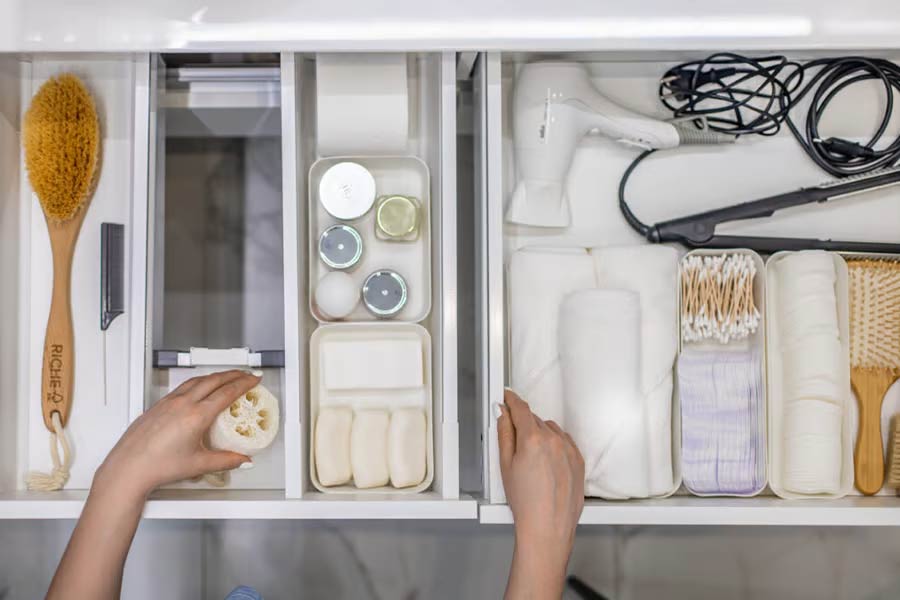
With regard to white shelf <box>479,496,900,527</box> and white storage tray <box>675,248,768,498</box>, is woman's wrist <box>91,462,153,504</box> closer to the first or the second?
white shelf <box>479,496,900,527</box>

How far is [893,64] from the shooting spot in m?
0.95

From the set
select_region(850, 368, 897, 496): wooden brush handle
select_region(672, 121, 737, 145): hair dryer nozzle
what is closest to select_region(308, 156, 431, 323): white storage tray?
select_region(672, 121, 737, 145): hair dryer nozzle

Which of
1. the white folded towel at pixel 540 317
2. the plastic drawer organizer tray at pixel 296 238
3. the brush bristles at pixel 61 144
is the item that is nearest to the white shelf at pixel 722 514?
the plastic drawer organizer tray at pixel 296 238

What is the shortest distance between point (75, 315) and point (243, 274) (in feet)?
0.76

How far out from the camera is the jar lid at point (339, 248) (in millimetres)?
931

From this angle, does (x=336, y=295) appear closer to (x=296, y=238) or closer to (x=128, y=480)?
(x=296, y=238)

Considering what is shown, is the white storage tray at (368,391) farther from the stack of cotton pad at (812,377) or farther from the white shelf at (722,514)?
the stack of cotton pad at (812,377)

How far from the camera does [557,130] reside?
0.91 meters

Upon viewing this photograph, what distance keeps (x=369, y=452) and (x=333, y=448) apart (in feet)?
0.14

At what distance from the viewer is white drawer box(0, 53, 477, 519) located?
0.86 meters

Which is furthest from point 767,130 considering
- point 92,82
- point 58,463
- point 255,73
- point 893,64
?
point 58,463

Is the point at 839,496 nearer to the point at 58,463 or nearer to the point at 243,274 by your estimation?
the point at 243,274

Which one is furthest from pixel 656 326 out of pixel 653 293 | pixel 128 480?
pixel 128 480

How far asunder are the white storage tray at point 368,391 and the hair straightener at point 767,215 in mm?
328
